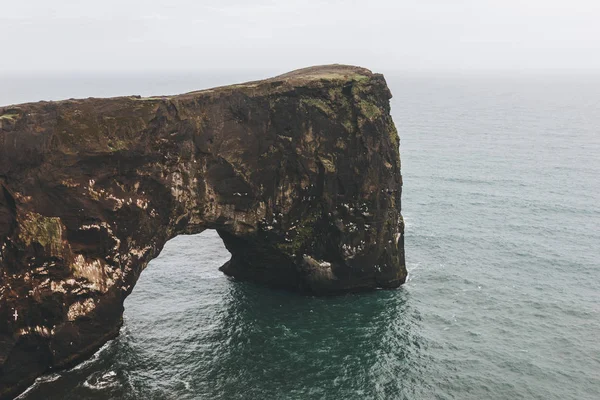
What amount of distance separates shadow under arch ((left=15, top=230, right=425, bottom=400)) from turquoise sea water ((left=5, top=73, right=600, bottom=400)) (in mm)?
158

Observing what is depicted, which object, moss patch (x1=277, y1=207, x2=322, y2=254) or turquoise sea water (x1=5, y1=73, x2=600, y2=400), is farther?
moss patch (x1=277, y1=207, x2=322, y2=254)

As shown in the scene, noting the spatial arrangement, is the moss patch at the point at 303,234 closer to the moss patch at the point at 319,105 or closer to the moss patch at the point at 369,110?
the moss patch at the point at 319,105

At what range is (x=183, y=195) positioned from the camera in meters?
50.0

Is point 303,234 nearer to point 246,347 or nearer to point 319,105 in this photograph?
point 319,105

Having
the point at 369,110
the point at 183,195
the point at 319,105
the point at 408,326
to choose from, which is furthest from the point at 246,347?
the point at 369,110

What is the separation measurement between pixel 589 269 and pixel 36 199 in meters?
57.7

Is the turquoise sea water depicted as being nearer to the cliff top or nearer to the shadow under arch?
the shadow under arch

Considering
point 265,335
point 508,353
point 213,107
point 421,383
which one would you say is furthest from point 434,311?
point 213,107

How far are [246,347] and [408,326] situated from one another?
1554cm

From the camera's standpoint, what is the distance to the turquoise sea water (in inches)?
1639

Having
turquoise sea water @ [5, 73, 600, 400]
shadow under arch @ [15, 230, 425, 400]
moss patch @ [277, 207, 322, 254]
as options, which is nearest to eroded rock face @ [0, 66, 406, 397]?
moss patch @ [277, 207, 322, 254]

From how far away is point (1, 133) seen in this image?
39094 mm

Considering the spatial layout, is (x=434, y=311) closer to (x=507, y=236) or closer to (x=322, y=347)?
(x=322, y=347)

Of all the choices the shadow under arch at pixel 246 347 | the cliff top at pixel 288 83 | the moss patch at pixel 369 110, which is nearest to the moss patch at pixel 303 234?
the shadow under arch at pixel 246 347
